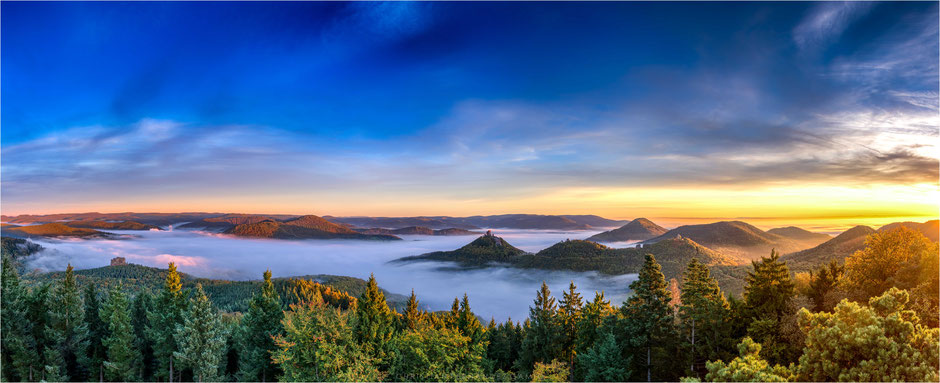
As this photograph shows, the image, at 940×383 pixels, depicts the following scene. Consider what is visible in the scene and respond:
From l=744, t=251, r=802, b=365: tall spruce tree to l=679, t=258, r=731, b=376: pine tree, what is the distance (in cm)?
200

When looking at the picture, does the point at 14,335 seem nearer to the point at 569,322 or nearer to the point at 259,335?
the point at 259,335

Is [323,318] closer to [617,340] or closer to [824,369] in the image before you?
[617,340]

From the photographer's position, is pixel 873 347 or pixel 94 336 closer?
pixel 873 347

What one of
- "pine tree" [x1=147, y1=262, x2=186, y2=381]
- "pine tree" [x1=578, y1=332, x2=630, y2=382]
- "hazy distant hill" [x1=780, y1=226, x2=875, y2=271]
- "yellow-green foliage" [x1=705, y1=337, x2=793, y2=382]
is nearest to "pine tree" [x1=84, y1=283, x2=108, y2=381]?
"pine tree" [x1=147, y1=262, x2=186, y2=381]

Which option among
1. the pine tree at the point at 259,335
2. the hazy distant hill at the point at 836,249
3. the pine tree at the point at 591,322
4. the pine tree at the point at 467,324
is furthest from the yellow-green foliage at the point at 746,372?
the hazy distant hill at the point at 836,249

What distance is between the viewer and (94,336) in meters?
52.9

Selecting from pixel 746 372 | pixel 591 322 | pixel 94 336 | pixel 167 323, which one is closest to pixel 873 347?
pixel 746 372

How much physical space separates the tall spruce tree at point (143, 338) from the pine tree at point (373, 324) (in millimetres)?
29991

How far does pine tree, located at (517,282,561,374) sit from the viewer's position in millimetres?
46531

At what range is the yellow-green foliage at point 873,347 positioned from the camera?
15.0 meters

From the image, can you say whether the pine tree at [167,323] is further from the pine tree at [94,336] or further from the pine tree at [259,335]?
the pine tree at [94,336]

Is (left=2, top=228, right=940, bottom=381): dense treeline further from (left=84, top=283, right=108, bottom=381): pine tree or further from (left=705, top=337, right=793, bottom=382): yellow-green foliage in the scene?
(left=84, top=283, right=108, bottom=381): pine tree

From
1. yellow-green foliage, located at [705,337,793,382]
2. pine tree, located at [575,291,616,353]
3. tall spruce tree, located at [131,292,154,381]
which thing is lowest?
tall spruce tree, located at [131,292,154,381]

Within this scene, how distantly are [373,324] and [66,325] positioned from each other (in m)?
41.7
